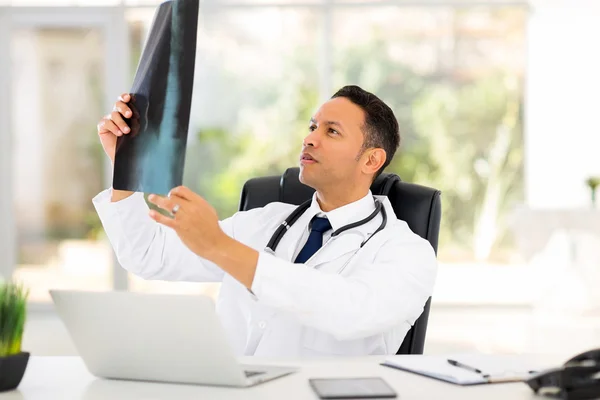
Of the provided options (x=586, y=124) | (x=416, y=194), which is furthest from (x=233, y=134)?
(x=416, y=194)

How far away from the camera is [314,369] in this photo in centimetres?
142

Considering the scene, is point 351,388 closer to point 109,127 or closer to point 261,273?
point 261,273

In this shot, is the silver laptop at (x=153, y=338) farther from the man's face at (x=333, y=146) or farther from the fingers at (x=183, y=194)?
the man's face at (x=333, y=146)

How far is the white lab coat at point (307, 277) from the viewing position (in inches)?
60.1

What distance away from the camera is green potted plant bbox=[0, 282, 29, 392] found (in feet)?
4.12

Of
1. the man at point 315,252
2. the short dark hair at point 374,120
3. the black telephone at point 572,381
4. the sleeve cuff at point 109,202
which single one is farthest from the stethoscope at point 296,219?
the black telephone at point 572,381

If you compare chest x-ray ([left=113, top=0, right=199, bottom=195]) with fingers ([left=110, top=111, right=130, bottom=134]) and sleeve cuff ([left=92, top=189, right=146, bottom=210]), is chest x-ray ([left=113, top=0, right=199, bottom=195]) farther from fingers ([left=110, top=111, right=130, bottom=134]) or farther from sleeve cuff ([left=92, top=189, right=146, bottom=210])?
sleeve cuff ([left=92, top=189, right=146, bottom=210])

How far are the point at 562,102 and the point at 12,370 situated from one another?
5.43m

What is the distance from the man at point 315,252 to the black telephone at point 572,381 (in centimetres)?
43

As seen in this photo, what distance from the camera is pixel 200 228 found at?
1.40 meters

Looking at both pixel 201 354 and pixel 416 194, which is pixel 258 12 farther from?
pixel 201 354

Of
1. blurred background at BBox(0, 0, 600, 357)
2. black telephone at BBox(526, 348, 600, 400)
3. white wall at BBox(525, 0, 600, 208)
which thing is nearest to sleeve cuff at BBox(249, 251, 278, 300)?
black telephone at BBox(526, 348, 600, 400)

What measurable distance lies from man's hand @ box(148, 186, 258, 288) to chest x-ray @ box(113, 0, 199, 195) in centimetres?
9

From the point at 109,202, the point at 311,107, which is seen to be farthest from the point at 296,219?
the point at 311,107
